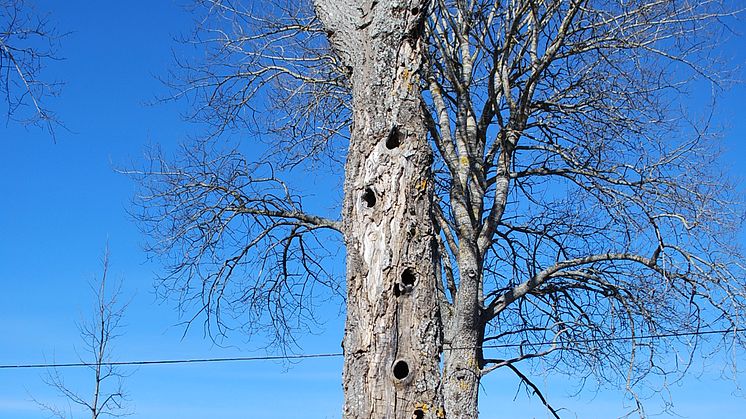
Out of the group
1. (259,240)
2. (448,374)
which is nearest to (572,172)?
(448,374)

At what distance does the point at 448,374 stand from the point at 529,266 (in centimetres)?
266

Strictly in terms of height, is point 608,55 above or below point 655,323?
above

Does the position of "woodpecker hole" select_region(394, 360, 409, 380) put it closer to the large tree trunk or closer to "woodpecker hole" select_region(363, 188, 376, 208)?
the large tree trunk

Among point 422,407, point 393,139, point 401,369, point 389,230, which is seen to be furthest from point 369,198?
point 422,407

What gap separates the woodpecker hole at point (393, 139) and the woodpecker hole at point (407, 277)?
708mm

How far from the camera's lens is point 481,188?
10.3 m

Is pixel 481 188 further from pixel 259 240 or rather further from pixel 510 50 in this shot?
pixel 259 240

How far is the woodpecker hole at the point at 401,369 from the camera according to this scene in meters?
4.23

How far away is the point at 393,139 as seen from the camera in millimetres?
4582

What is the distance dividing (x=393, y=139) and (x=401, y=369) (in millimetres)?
1256

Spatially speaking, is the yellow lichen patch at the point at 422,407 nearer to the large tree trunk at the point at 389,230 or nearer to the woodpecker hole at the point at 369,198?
the large tree trunk at the point at 389,230

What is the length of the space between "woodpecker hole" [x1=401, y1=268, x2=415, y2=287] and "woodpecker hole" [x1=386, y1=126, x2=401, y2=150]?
0.71 metres

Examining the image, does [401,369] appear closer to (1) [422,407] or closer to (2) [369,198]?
(1) [422,407]

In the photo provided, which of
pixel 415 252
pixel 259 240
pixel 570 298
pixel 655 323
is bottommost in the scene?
pixel 415 252
